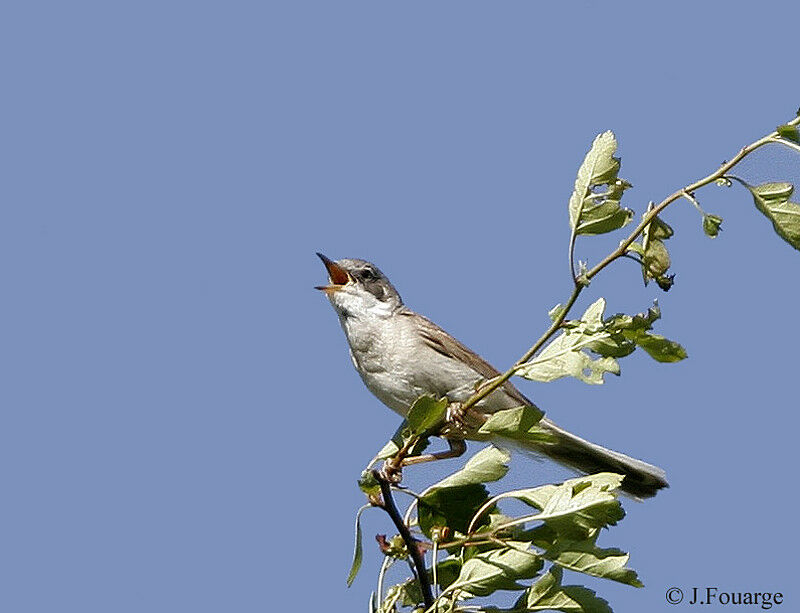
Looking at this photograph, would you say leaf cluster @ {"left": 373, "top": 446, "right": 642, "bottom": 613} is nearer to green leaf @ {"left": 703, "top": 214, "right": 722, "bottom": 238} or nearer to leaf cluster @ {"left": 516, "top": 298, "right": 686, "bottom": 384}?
leaf cluster @ {"left": 516, "top": 298, "right": 686, "bottom": 384}

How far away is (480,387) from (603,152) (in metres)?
0.95

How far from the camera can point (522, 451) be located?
551 centimetres

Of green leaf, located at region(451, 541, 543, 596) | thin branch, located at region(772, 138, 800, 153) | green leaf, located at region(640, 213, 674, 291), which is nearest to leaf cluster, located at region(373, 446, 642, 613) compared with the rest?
green leaf, located at region(451, 541, 543, 596)

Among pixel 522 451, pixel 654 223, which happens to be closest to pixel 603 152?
pixel 654 223

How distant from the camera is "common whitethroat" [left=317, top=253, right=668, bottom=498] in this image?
5.76 m

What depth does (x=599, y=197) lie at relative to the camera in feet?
12.9

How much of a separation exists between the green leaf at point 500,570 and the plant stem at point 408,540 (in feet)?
0.36

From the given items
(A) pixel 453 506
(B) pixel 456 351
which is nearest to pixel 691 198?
(A) pixel 453 506

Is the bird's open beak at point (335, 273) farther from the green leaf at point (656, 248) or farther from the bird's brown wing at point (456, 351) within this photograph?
the green leaf at point (656, 248)

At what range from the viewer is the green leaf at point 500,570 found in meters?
3.94

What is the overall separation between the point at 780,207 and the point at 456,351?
2.72 m

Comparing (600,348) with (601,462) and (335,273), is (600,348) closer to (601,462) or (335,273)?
(601,462)

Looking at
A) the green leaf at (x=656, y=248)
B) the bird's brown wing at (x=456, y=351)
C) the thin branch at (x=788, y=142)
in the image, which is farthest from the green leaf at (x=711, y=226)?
the bird's brown wing at (x=456, y=351)

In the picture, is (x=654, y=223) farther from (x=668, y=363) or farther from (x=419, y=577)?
(x=419, y=577)
